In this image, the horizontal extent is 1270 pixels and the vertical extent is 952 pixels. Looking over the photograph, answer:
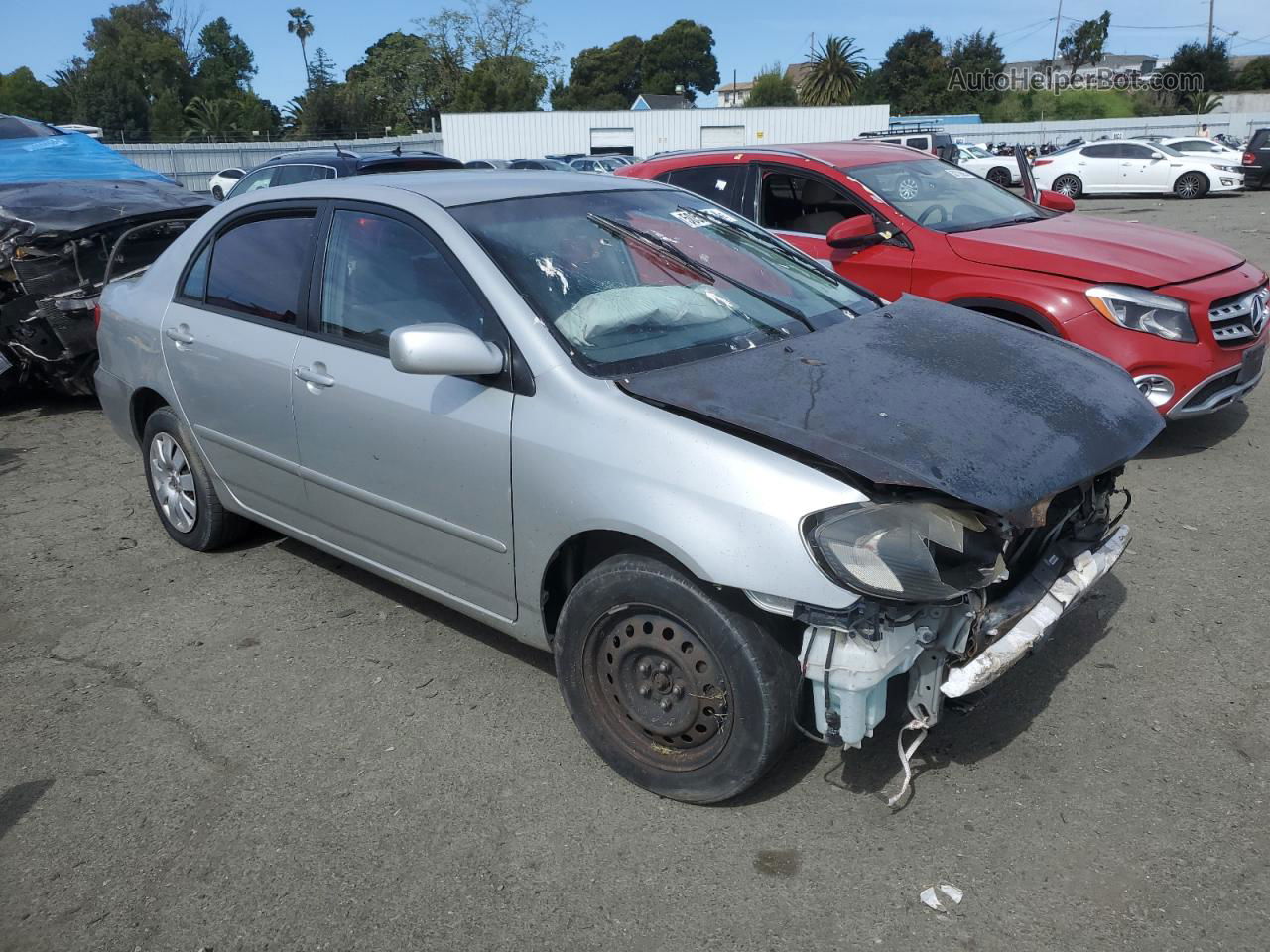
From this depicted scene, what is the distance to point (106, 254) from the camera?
723 cm

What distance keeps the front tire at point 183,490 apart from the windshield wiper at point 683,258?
220cm

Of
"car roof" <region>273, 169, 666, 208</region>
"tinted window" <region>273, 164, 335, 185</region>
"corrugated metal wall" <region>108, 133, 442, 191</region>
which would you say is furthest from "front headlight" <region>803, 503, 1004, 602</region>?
"corrugated metal wall" <region>108, 133, 442, 191</region>

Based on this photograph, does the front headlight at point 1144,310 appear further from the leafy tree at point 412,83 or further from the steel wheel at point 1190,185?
the leafy tree at point 412,83

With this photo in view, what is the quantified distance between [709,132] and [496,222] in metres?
47.2

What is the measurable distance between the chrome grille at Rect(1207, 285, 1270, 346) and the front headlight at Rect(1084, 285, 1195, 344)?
16 cm

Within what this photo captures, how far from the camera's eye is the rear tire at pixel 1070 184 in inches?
1046

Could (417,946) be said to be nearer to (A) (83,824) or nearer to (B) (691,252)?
(A) (83,824)

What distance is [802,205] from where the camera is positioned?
22.1ft

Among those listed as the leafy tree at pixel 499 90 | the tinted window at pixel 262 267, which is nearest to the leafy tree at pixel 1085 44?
the leafy tree at pixel 499 90

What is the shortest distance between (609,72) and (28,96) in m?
58.6

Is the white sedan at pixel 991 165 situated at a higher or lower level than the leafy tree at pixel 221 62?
lower

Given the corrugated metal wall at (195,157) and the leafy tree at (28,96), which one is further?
the leafy tree at (28,96)

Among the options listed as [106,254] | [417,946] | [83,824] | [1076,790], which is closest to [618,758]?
[417,946]

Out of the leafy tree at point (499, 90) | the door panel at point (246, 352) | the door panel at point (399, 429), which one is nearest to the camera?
the door panel at point (399, 429)
